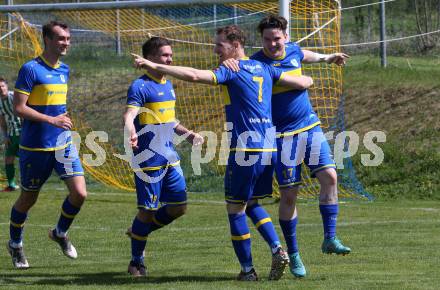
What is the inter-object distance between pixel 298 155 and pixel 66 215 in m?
2.28

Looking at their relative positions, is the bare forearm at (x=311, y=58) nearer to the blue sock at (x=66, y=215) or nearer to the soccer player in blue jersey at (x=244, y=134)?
the soccer player in blue jersey at (x=244, y=134)

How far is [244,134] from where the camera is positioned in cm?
786

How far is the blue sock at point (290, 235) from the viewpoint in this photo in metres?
8.22

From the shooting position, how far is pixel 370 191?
15.8 metres

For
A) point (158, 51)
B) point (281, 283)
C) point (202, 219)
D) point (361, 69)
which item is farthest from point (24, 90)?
point (361, 69)

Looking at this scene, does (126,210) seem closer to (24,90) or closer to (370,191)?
(370,191)

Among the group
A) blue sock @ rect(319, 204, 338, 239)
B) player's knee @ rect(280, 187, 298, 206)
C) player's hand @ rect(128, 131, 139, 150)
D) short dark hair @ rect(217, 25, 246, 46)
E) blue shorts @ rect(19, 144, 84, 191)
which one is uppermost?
short dark hair @ rect(217, 25, 246, 46)

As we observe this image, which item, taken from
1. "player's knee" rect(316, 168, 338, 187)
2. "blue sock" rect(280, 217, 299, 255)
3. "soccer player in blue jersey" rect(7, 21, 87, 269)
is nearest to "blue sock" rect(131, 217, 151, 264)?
"soccer player in blue jersey" rect(7, 21, 87, 269)

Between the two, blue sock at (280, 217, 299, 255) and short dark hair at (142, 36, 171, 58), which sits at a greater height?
short dark hair at (142, 36, 171, 58)

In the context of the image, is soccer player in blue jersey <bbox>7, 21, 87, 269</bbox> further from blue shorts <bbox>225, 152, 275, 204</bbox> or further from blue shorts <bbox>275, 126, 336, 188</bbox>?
blue shorts <bbox>275, 126, 336, 188</bbox>

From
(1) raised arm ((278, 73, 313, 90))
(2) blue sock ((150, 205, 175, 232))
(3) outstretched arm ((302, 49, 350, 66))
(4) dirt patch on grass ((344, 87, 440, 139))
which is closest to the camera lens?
(1) raised arm ((278, 73, 313, 90))

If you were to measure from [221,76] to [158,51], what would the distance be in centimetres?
87

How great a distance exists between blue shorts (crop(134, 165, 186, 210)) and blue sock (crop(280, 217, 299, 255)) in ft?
3.16

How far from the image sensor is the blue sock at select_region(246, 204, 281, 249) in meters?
8.00
